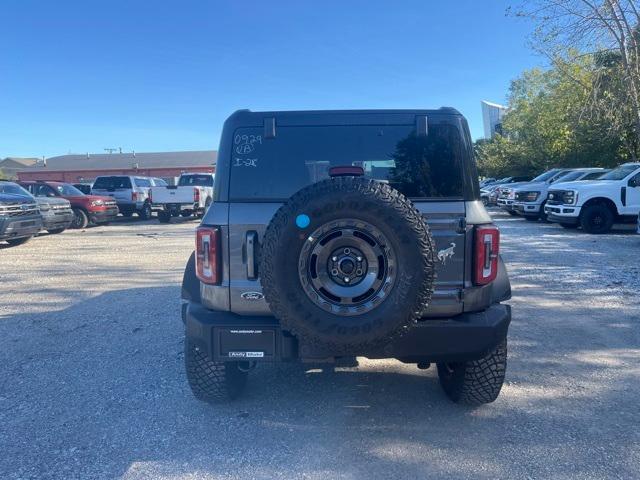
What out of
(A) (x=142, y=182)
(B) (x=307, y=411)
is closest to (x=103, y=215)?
(A) (x=142, y=182)

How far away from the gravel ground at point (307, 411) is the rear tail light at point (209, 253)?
1075 mm

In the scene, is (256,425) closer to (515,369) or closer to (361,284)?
(361,284)

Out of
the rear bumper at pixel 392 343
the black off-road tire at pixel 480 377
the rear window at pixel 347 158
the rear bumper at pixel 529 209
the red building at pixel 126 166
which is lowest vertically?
the black off-road tire at pixel 480 377

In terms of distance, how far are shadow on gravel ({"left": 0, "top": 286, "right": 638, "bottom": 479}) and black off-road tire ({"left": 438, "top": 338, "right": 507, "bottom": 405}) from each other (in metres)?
0.12

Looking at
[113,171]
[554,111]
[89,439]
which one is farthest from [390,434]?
[113,171]

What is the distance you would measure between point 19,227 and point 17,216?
0.27 m

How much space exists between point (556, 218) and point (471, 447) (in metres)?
13.1

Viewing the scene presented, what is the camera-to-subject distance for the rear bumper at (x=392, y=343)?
10.4 feet

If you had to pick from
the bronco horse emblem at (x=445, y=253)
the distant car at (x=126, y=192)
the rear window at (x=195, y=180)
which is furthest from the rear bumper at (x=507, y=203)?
the bronco horse emblem at (x=445, y=253)

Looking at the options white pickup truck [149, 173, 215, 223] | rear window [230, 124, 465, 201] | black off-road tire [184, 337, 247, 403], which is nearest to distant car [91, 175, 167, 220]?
white pickup truck [149, 173, 215, 223]

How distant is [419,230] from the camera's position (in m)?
2.91

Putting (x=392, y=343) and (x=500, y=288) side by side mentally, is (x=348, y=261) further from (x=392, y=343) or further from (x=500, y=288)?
(x=500, y=288)

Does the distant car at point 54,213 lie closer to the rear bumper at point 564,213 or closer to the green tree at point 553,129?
A: the rear bumper at point 564,213

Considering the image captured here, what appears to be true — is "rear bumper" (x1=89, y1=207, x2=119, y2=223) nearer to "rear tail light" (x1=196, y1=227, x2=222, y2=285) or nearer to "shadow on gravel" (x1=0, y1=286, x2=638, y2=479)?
"shadow on gravel" (x1=0, y1=286, x2=638, y2=479)
